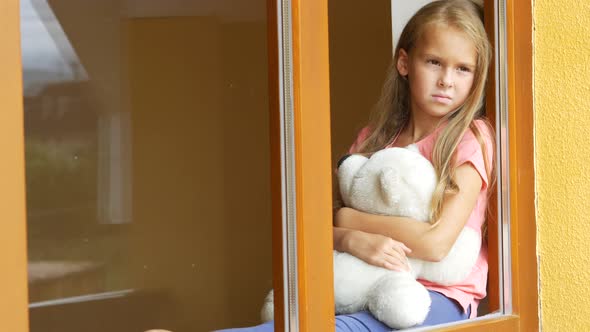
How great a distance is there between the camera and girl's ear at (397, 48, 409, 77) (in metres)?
2.01

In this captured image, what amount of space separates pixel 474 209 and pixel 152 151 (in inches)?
84.1

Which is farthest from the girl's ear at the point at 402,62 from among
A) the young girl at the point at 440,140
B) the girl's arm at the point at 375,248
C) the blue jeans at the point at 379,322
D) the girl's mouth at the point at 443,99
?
the blue jeans at the point at 379,322

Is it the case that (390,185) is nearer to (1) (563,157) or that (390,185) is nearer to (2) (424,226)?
(2) (424,226)

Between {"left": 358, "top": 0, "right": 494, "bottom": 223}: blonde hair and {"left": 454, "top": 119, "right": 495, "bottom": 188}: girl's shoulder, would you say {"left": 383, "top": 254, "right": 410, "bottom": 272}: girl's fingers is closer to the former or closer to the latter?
{"left": 358, "top": 0, "right": 494, "bottom": 223}: blonde hair

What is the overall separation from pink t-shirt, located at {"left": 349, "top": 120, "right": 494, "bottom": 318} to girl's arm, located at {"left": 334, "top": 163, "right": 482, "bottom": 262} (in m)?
0.04

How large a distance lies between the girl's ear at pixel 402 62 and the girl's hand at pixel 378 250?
410 millimetres

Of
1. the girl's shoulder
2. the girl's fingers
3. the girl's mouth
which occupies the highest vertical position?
the girl's mouth

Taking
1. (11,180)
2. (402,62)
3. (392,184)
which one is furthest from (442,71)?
(11,180)

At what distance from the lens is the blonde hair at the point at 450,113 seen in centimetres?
187

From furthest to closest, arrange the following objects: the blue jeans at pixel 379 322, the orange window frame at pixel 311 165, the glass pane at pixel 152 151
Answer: the glass pane at pixel 152 151 < the blue jeans at pixel 379 322 < the orange window frame at pixel 311 165

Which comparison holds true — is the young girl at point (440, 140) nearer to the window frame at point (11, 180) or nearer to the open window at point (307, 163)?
the open window at point (307, 163)

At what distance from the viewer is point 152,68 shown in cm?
376

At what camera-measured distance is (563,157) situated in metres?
1.98

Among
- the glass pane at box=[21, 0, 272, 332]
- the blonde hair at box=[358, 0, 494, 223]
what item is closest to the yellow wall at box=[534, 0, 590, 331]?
the blonde hair at box=[358, 0, 494, 223]
